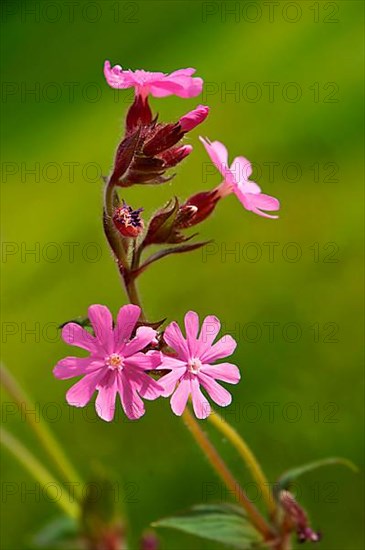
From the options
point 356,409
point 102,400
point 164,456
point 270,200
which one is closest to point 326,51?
point 356,409

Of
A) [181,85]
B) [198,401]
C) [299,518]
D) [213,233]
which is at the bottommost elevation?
[299,518]

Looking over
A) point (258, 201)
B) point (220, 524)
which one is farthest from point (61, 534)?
point (258, 201)

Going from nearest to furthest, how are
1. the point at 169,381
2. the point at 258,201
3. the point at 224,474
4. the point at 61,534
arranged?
the point at 169,381, the point at 258,201, the point at 224,474, the point at 61,534

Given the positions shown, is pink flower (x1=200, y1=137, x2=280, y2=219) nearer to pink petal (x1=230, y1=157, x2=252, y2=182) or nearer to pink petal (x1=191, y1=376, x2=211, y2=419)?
pink petal (x1=230, y1=157, x2=252, y2=182)

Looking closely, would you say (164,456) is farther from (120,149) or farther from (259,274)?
(120,149)

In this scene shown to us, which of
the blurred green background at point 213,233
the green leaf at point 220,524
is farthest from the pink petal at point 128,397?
the blurred green background at point 213,233

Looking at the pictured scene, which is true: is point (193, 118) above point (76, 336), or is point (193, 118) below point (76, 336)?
above

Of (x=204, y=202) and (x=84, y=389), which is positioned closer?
(x=84, y=389)

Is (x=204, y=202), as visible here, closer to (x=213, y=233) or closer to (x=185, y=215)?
(x=185, y=215)
